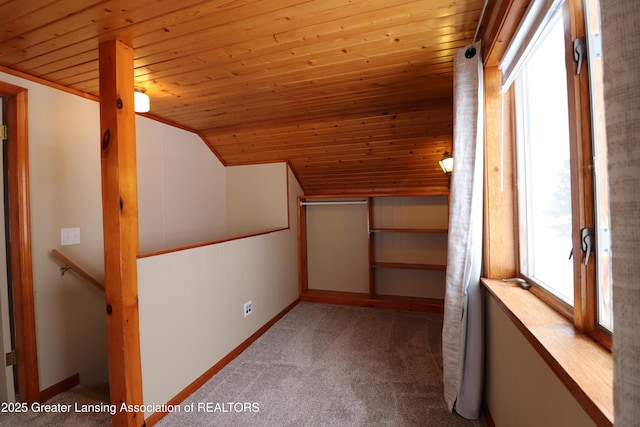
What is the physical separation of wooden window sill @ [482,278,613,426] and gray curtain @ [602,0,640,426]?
328 millimetres

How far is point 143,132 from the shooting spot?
102 inches

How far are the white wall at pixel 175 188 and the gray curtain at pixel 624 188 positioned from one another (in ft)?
9.79

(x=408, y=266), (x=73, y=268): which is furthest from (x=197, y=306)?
(x=408, y=266)

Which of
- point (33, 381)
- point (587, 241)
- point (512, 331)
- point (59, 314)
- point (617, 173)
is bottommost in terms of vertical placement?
point (33, 381)

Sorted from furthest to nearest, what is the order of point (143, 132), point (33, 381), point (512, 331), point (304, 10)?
1. point (143, 132)
2. point (33, 381)
3. point (304, 10)
4. point (512, 331)

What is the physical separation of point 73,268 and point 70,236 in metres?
0.24

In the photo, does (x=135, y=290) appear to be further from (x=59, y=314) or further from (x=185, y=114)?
(x=185, y=114)

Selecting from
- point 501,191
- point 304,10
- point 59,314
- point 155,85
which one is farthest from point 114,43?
Result: point 501,191

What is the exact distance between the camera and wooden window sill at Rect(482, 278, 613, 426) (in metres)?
Result: 0.64

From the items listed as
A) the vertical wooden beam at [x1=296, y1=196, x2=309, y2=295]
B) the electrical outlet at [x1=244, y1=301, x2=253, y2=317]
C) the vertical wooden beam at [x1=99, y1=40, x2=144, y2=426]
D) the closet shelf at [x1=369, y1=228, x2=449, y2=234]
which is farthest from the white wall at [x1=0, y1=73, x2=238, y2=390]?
the closet shelf at [x1=369, y1=228, x2=449, y2=234]

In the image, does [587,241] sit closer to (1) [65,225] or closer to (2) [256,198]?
(1) [65,225]

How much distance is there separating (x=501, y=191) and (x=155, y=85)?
247 centimetres

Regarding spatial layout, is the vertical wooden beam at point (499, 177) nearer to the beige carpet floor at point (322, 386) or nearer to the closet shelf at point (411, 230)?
the beige carpet floor at point (322, 386)

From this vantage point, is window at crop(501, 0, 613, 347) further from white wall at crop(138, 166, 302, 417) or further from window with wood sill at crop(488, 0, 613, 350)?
white wall at crop(138, 166, 302, 417)
